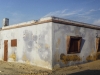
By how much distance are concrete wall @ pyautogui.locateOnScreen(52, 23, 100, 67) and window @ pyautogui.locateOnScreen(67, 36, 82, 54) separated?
232mm

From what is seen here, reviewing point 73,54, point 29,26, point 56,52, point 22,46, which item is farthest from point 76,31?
point 22,46

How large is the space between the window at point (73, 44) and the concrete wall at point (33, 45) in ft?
5.41

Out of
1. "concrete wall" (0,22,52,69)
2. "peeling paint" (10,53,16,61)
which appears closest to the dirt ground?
"concrete wall" (0,22,52,69)

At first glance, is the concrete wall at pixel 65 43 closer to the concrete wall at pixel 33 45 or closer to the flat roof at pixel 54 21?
the flat roof at pixel 54 21

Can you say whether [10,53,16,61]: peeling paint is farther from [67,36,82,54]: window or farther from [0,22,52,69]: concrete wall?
[67,36,82,54]: window

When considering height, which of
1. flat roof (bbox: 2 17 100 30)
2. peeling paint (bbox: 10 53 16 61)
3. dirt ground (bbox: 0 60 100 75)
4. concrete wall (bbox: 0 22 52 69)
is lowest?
Result: dirt ground (bbox: 0 60 100 75)

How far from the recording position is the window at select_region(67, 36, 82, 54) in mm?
11692

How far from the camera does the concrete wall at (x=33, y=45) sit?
11.0 meters

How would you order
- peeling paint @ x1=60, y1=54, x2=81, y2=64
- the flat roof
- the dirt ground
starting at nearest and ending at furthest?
the dirt ground < the flat roof < peeling paint @ x1=60, y1=54, x2=81, y2=64

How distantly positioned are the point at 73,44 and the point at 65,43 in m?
0.90

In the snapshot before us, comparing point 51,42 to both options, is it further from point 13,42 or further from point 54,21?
point 13,42

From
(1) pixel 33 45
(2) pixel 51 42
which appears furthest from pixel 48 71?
(1) pixel 33 45

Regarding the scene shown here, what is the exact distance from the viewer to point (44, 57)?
36.6 feet

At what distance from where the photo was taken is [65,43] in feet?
38.2
